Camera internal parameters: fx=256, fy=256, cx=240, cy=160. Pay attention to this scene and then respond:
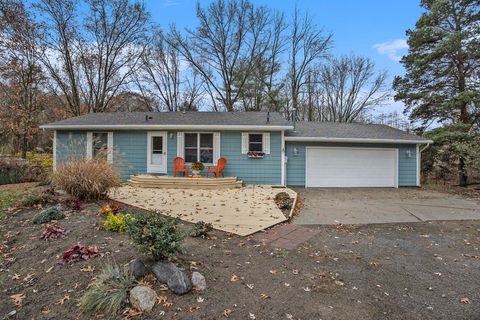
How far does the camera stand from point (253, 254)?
3768 millimetres

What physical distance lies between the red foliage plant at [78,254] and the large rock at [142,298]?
4.10 ft

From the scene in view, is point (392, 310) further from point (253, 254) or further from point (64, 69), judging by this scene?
point (64, 69)

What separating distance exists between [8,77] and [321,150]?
18.1 meters

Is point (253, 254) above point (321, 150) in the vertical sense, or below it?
below


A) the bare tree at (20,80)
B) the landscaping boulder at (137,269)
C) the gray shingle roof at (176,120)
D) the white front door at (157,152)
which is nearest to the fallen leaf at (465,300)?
the landscaping boulder at (137,269)

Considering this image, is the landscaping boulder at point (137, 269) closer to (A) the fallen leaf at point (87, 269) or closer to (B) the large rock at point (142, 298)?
(B) the large rock at point (142, 298)

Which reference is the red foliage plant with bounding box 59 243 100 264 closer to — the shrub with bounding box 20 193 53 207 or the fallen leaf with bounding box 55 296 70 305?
the fallen leaf with bounding box 55 296 70 305

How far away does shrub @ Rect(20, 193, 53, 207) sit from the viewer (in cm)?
570

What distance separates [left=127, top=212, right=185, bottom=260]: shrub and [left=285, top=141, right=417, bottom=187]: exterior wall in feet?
28.0

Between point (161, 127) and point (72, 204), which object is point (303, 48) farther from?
point (72, 204)

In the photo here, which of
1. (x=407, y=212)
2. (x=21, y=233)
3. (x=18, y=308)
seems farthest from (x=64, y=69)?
(x=407, y=212)

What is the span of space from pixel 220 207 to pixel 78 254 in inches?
142

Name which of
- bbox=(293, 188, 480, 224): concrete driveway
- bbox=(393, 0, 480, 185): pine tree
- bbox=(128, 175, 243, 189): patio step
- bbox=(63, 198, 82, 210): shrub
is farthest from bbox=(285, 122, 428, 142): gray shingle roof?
bbox=(63, 198, 82, 210): shrub

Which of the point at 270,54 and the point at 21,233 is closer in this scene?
the point at 21,233
